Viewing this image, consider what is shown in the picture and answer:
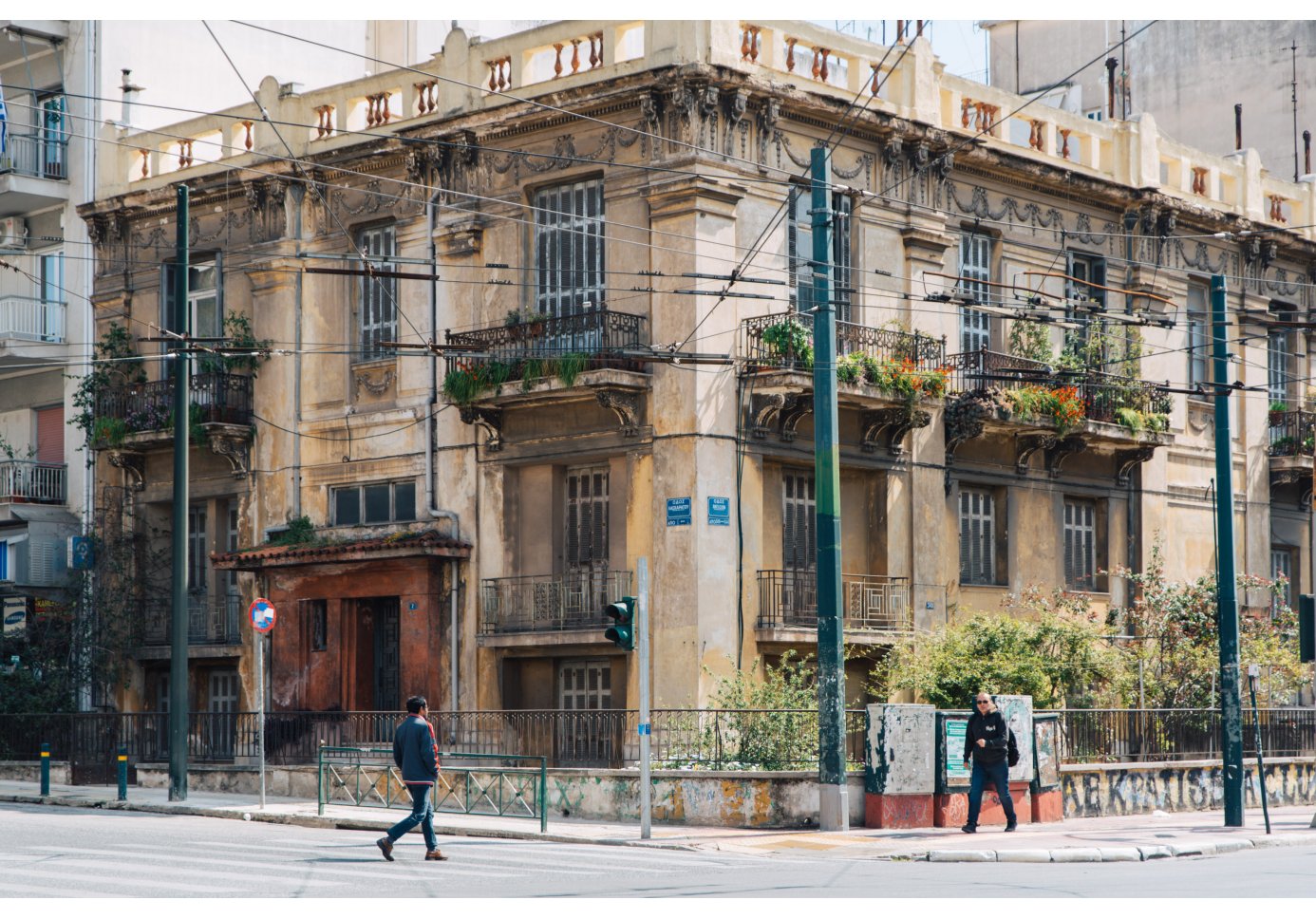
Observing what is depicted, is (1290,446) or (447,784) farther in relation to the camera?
(1290,446)

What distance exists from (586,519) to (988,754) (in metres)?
8.70

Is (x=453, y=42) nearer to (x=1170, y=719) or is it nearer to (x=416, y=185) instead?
(x=416, y=185)

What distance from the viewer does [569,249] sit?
2884cm

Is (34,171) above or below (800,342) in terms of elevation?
above

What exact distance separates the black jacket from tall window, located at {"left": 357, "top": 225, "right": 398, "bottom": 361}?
12560mm

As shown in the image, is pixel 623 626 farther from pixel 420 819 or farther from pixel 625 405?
pixel 625 405

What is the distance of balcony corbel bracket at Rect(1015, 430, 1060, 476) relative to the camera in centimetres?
3166

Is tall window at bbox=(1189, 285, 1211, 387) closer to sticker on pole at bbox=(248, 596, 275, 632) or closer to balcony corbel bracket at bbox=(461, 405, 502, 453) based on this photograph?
balcony corbel bracket at bbox=(461, 405, 502, 453)

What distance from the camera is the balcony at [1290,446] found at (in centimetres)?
3641

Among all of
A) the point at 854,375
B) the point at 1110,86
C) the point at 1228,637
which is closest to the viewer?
the point at 1228,637

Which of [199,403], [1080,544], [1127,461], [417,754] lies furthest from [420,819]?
[1127,461]

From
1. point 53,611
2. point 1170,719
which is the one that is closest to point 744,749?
point 1170,719

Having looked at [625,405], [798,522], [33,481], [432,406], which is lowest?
[798,522]

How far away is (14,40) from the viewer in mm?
35938
